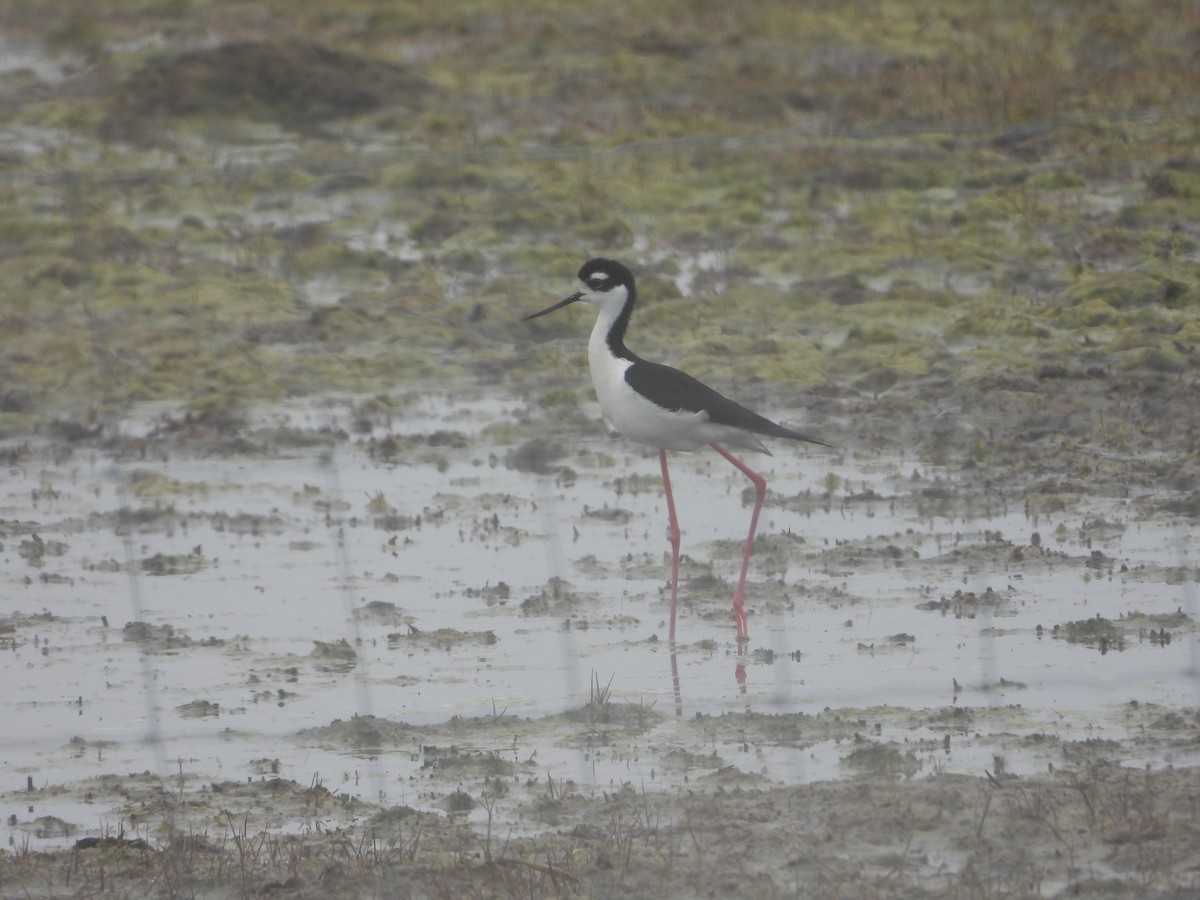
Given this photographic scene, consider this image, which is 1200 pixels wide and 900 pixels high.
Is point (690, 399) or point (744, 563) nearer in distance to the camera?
point (744, 563)

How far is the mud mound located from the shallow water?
1092 cm

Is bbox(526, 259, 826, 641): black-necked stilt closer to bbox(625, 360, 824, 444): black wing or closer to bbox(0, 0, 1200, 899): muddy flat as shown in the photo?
bbox(625, 360, 824, 444): black wing

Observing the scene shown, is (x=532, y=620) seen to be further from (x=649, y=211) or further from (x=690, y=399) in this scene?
(x=649, y=211)

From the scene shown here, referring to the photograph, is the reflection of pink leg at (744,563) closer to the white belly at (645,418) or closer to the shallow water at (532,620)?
the shallow water at (532,620)

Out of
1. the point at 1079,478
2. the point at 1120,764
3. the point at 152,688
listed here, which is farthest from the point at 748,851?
the point at 1079,478

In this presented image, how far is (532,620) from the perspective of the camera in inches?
330

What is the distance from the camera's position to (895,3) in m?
27.6

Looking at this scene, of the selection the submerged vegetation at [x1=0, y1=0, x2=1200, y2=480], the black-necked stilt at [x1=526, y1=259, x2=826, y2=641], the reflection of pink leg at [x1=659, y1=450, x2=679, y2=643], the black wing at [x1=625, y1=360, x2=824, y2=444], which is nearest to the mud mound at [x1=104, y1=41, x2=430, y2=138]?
the submerged vegetation at [x1=0, y1=0, x2=1200, y2=480]

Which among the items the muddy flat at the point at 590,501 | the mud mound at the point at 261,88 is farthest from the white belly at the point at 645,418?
the mud mound at the point at 261,88

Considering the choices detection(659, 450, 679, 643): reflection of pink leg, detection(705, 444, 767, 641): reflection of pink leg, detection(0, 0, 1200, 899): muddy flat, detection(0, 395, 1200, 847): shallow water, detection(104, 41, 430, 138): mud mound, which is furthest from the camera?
detection(104, 41, 430, 138): mud mound

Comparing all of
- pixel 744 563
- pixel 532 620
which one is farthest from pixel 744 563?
pixel 532 620

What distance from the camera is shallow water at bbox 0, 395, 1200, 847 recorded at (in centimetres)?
676

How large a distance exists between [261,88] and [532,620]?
14733 millimetres

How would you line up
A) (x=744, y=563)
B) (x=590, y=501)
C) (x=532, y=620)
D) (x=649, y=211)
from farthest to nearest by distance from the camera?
1. (x=649, y=211)
2. (x=590, y=501)
3. (x=744, y=563)
4. (x=532, y=620)
